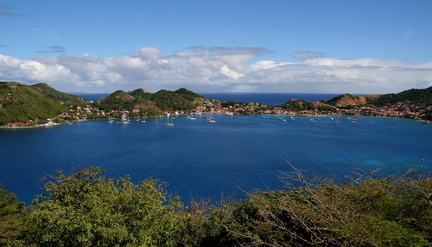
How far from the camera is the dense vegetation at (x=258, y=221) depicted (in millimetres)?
6152

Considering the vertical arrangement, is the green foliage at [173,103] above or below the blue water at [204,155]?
above

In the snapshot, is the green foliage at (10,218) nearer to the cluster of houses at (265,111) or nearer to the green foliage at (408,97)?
the cluster of houses at (265,111)

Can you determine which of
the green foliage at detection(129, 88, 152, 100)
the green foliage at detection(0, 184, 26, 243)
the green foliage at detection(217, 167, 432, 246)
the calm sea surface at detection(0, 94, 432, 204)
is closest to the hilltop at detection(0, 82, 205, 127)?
the calm sea surface at detection(0, 94, 432, 204)

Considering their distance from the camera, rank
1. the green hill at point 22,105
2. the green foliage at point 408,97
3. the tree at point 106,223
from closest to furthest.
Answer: the tree at point 106,223 → the green hill at point 22,105 → the green foliage at point 408,97

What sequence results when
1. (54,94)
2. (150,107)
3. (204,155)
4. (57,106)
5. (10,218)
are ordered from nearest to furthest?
(10,218)
(204,155)
(57,106)
(150,107)
(54,94)

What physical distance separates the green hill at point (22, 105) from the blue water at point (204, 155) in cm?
626

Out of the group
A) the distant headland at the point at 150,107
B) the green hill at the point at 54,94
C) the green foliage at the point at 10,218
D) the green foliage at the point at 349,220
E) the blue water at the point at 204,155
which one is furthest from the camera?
the green hill at the point at 54,94

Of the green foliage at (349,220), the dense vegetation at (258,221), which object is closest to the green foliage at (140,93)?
the dense vegetation at (258,221)

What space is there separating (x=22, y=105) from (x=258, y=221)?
6452 centimetres

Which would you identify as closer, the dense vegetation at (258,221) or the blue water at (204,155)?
the dense vegetation at (258,221)

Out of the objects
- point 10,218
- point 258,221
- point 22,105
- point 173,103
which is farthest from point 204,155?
point 173,103

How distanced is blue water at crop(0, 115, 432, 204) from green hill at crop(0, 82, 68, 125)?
20.5ft

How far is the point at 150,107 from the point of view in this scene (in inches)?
3337

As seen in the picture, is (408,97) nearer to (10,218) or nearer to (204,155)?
(204,155)
